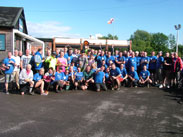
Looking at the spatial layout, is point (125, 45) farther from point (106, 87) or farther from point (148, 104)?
point (148, 104)

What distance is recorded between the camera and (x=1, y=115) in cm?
554

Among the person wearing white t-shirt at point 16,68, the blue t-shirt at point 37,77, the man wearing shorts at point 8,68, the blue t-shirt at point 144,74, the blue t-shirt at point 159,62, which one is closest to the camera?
the man wearing shorts at point 8,68

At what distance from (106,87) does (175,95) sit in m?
3.32

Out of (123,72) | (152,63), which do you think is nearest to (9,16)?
(123,72)

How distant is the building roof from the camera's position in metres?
17.0

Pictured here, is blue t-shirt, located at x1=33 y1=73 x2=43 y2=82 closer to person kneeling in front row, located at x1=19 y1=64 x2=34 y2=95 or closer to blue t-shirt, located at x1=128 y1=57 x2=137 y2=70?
person kneeling in front row, located at x1=19 y1=64 x2=34 y2=95

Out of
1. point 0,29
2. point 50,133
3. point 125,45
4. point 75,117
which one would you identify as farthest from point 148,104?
point 125,45

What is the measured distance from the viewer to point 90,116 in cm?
553

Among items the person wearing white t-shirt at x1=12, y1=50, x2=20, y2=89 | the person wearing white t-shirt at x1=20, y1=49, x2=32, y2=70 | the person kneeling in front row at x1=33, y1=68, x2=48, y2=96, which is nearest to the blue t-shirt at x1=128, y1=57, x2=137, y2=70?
the person kneeling in front row at x1=33, y1=68, x2=48, y2=96

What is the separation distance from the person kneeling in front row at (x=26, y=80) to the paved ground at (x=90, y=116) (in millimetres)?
438

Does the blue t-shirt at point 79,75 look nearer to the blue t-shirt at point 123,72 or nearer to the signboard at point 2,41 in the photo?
the blue t-shirt at point 123,72

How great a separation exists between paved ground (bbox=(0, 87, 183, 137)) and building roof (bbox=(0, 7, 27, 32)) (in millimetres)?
10877

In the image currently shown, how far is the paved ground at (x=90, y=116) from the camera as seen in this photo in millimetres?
4418

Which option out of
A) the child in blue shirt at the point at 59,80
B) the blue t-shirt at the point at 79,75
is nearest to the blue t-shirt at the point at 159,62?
the blue t-shirt at the point at 79,75
